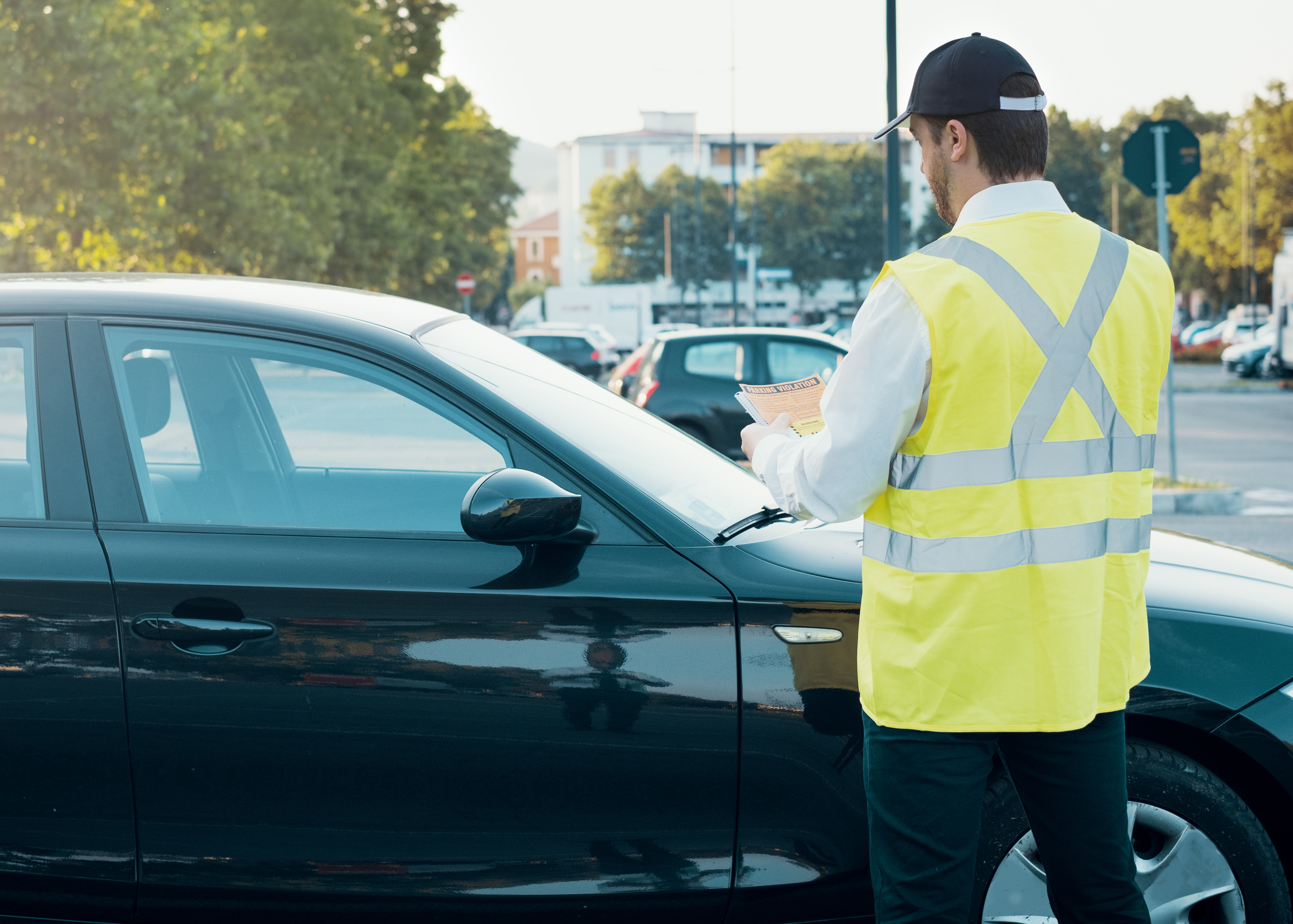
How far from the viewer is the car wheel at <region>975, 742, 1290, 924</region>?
2.46 meters

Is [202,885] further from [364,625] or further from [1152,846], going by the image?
[1152,846]

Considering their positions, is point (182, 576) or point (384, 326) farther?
point (384, 326)

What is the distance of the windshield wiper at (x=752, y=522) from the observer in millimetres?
2557

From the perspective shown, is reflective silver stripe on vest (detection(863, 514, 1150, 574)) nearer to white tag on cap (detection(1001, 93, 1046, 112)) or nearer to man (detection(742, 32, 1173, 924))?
man (detection(742, 32, 1173, 924))

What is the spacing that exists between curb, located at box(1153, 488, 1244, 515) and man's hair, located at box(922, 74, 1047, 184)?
9521mm

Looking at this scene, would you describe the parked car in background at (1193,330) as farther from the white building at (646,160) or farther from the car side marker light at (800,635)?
the car side marker light at (800,635)

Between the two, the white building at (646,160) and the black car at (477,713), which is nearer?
the black car at (477,713)

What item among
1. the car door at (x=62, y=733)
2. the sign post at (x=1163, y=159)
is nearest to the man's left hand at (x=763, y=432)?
the car door at (x=62, y=733)

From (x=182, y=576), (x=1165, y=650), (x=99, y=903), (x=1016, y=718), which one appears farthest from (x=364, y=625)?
(x=1165, y=650)

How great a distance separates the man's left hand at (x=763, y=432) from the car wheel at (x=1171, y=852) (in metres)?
0.83

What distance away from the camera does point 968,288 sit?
185cm

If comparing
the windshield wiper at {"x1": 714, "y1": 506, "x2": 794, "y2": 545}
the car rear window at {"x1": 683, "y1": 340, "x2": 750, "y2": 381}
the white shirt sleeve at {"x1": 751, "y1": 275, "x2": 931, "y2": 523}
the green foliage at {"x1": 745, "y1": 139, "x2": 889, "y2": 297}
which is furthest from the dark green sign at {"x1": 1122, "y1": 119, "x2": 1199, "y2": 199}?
the green foliage at {"x1": 745, "y1": 139, "x2": 889, "y2": 297}

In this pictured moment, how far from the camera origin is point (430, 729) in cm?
238

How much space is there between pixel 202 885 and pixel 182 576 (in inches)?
22.9
